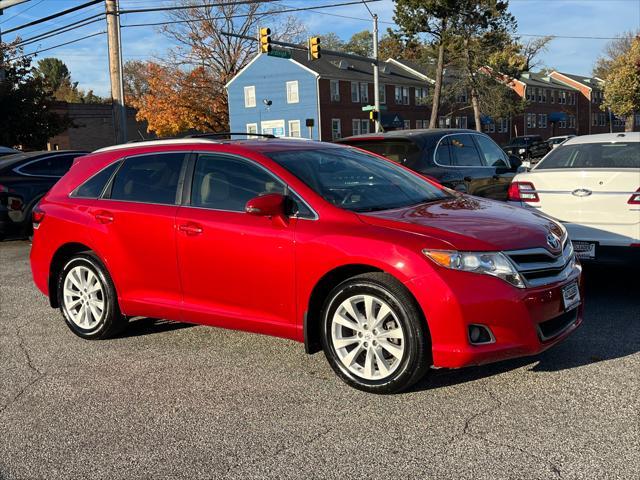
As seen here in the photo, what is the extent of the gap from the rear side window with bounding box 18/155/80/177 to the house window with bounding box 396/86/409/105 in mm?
53050

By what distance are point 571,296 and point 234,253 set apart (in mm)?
2274

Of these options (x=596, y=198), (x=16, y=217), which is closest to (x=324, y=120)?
(x=16, y=217)

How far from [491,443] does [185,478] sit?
1558 mm

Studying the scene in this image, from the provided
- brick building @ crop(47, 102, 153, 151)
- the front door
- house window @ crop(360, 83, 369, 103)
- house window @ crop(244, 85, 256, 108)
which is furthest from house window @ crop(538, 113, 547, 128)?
the front door

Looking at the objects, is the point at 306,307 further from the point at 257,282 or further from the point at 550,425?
the point at 550,425

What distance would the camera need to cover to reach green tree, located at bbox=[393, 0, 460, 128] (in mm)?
40312

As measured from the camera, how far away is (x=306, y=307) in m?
4.32

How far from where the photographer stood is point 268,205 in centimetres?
434

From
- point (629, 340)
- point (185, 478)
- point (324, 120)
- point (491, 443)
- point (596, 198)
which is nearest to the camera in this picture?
point (185, 478)

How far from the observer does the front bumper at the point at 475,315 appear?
12.5 ft

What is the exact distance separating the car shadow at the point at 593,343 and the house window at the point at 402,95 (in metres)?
57.4

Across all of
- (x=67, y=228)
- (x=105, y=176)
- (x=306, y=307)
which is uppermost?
(x=105, y=176)

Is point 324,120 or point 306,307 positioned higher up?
point 324,120

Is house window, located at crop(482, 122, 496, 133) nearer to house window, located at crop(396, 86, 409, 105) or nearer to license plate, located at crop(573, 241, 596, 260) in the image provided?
house window, located at crop(396, 86, 409, 105)
